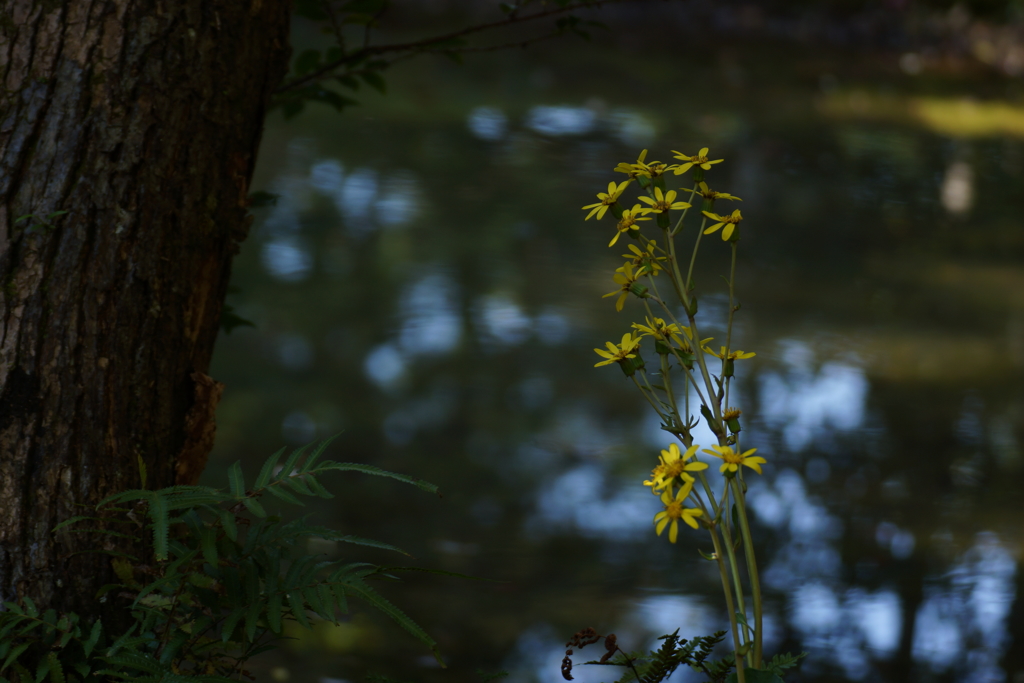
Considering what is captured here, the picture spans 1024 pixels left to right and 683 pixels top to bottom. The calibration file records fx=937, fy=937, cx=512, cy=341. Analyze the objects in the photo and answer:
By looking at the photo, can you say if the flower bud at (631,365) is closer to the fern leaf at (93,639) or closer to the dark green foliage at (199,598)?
the dark green foliage at (199,598)

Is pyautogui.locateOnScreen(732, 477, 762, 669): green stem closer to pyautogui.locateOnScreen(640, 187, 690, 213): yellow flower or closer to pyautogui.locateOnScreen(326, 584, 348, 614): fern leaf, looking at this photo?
pyautogui.locateOnScreen(640, 187, 690, 213): yellow flower

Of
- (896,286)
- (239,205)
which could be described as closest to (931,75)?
(896,286)

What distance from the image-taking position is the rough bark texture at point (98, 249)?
1.12 m

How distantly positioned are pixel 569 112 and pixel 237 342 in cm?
408

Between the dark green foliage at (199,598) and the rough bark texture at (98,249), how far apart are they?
0.19 ft

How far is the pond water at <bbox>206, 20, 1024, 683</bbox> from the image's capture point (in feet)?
7.49

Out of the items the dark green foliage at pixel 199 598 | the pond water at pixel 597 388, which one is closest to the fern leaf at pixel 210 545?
the dark green foliage at pixel 199 598

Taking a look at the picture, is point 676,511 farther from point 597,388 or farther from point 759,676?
point 597,388

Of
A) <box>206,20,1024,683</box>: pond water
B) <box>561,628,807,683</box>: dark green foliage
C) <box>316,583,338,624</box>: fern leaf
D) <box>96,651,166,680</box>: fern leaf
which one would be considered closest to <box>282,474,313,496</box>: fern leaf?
<box>316,583,338,624</box>: fern leaf

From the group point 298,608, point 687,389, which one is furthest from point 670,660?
point 298,608

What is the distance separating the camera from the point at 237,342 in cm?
340

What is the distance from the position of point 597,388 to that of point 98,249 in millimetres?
2352

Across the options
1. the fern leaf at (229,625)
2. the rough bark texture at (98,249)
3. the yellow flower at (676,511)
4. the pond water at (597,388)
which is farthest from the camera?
the pond water at (597,388)

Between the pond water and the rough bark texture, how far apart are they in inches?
39.1
